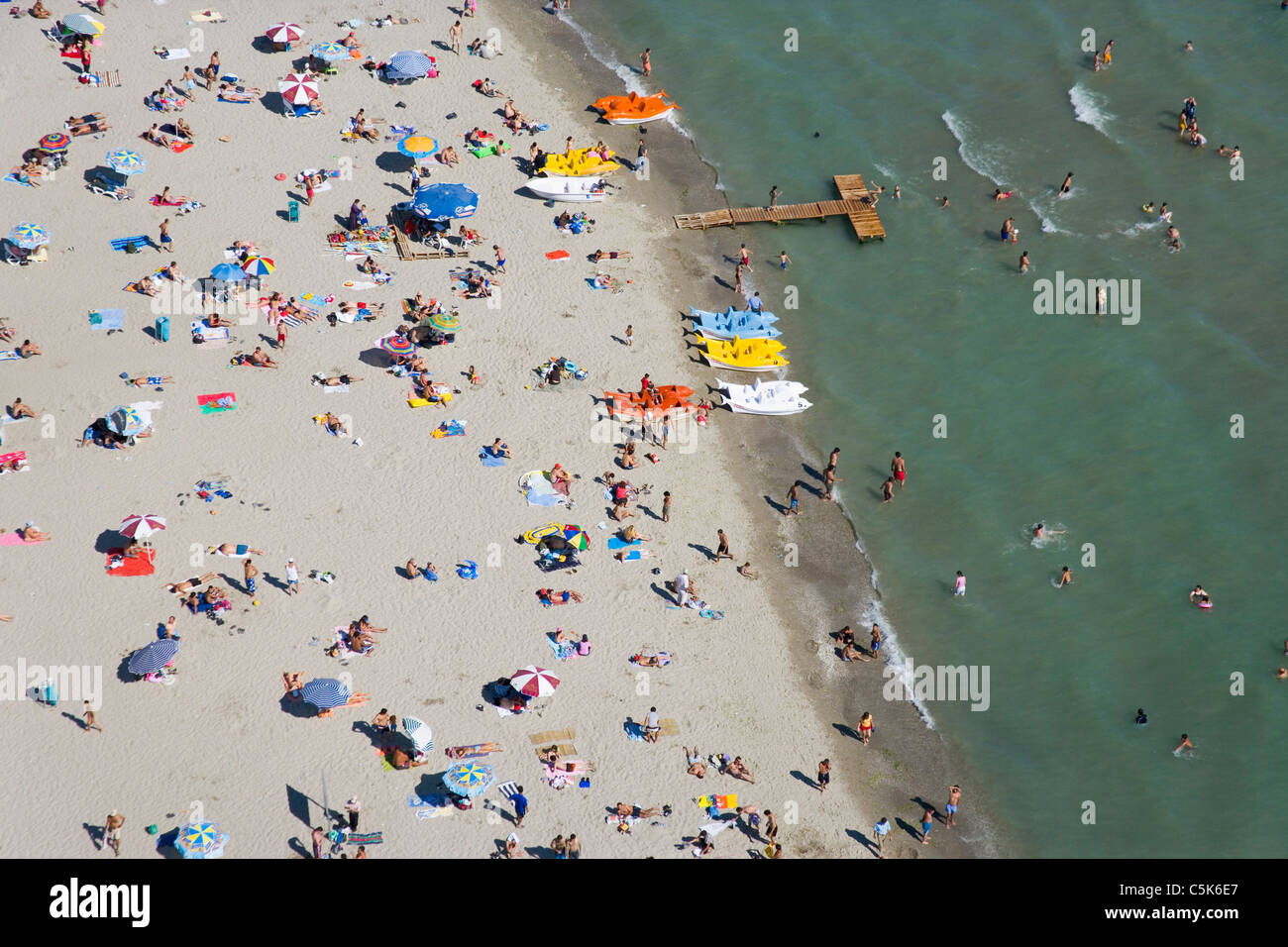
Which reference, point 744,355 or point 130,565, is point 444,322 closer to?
point 744,355

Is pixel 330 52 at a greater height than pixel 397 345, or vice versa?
pixel 330 52

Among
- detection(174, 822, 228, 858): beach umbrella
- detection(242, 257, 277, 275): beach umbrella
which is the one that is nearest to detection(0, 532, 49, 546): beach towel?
detection(174, 822, 228, 858): beach umbrella

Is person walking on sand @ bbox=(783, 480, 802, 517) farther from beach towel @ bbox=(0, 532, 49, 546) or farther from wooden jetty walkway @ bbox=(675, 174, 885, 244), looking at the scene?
beach towel @ bbox=(0, 532, 49, 546)

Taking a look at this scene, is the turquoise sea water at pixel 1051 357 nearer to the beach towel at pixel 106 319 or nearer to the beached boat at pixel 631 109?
the beached boat at pixel 631 109

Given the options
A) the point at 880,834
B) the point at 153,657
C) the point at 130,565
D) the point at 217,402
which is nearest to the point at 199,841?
the point at 153,657

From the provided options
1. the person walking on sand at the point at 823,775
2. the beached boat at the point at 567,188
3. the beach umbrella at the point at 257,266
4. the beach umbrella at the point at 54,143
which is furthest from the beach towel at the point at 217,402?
the person walking on sand at the point at 823,775

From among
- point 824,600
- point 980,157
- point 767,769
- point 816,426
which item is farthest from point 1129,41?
point 767,769
